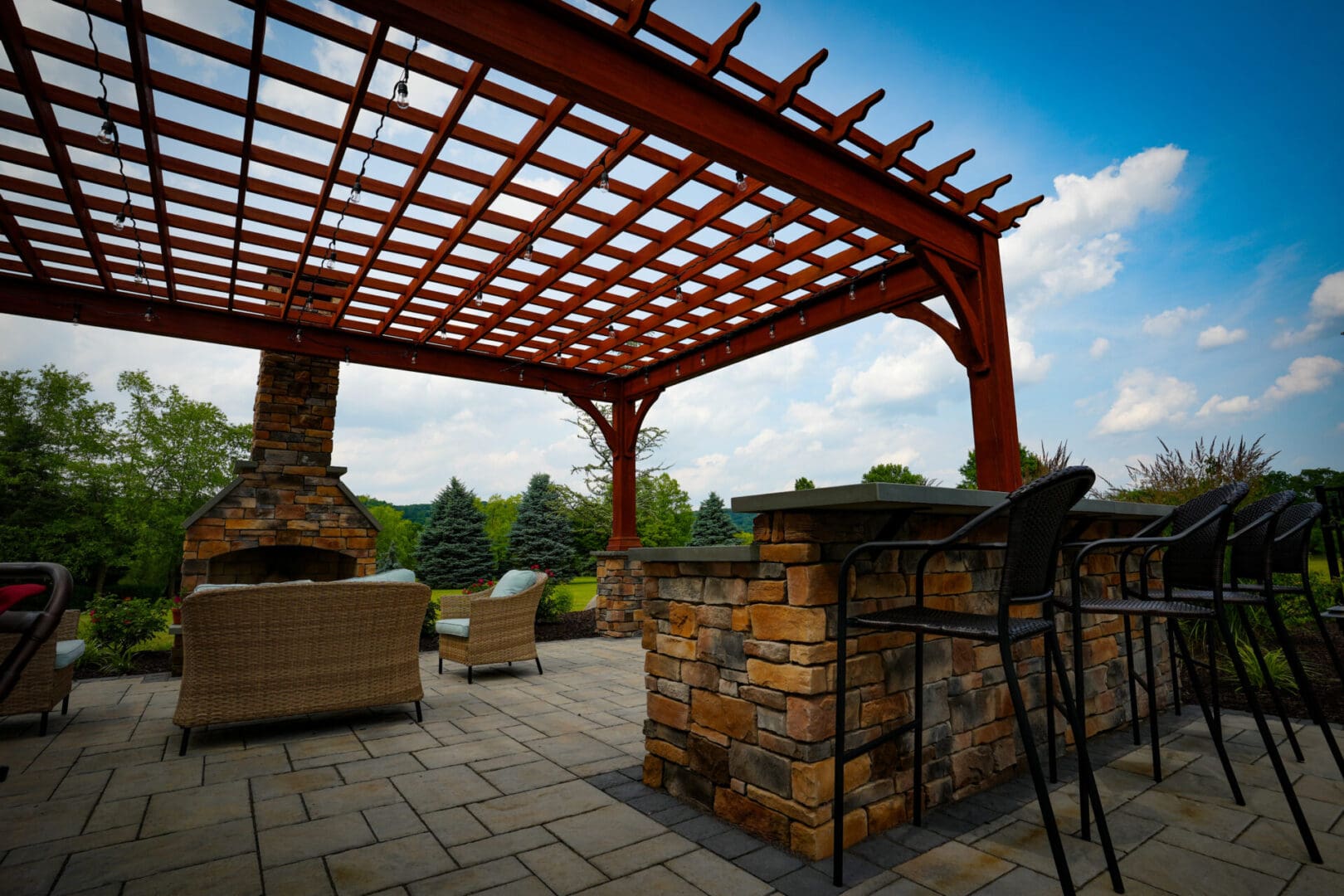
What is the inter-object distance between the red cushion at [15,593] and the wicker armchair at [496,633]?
372 cm

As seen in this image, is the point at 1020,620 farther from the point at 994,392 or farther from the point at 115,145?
the point at 115,145

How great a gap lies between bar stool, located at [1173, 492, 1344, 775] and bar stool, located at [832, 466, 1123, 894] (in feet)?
2.09

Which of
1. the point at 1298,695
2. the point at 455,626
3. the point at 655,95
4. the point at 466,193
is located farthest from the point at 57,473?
the point at 1298,695

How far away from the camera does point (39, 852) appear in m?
1.97

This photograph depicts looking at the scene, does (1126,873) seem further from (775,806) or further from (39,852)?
(39,852)

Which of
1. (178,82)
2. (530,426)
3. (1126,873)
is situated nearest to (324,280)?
(178,82)

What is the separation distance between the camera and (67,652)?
3514 mm

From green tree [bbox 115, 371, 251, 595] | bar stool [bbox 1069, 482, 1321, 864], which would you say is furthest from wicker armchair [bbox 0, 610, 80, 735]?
green tree [bbox 115, 371, 251, 595]

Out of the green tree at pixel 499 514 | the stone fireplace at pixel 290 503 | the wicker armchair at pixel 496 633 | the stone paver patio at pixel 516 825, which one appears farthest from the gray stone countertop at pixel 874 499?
the green tree at pixel 499 514

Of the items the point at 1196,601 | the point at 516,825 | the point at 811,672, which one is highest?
the point at 1196,601

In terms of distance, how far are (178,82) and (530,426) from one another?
17.2 meters

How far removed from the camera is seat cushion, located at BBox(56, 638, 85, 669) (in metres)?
3.45

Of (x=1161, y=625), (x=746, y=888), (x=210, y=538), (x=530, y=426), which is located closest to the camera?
(x=746, y=888)

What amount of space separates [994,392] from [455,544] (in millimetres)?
17452
